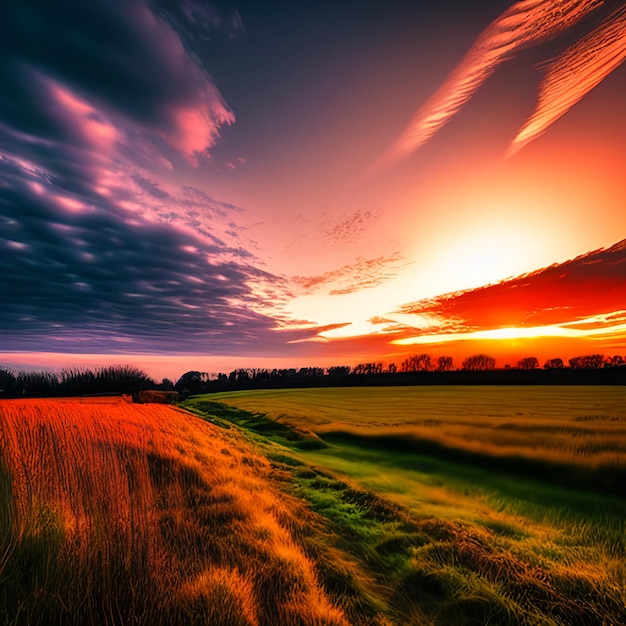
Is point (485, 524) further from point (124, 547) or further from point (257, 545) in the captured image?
point (124, 547)

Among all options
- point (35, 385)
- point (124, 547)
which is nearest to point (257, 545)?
point (124, 547)

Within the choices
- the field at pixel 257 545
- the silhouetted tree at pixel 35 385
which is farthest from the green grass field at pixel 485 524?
the silhouetted tree at pixel 35 385

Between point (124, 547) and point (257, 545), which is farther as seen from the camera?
point (257, 545)

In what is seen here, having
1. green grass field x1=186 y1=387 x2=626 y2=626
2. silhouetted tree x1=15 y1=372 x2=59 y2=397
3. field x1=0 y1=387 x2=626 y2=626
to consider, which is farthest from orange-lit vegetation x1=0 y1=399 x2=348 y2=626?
silhouetted tree x1=15 y1=372 x2=59 y2=397

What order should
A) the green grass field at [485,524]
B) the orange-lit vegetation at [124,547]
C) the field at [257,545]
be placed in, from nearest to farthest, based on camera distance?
the orange-lit vegetation at [124,547], the field at [257,545], the green grass field at [485,524]

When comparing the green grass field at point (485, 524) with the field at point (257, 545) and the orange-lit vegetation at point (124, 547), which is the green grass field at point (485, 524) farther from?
the orange-lit vegetation at point (124, 547)

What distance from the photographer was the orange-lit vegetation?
3215 mm

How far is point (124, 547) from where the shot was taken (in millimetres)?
3873

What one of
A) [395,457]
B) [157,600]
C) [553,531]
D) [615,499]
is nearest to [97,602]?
[157,600]

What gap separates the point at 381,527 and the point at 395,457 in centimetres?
1109

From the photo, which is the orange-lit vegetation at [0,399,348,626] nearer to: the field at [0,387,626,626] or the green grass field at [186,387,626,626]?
the field at [0,387,626,626]

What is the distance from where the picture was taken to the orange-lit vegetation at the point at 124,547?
10.5ft

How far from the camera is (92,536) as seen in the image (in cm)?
388

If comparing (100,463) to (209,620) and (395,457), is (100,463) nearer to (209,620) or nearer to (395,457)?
(209,620)
